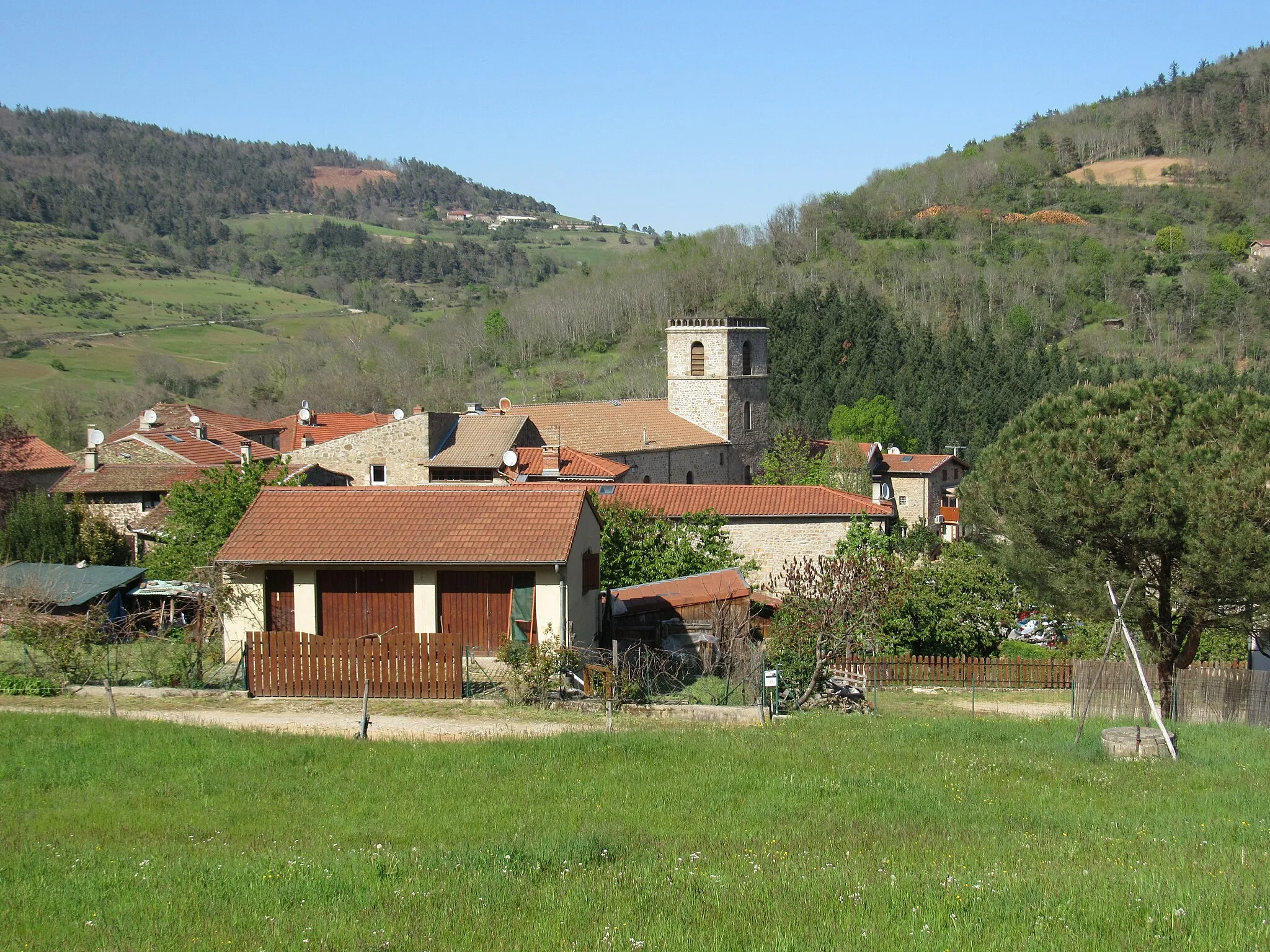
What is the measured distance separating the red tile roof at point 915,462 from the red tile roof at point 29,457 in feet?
109

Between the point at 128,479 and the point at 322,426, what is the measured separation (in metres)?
18.4

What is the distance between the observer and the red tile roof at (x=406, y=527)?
1762 centimetres

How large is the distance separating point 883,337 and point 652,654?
59.4m

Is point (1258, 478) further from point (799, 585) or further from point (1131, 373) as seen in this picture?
point (1131, 373)

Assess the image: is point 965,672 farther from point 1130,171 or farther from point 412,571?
point 1130,171

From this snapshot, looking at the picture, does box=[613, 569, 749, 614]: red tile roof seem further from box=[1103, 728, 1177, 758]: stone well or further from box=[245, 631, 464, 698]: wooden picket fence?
box=[1103, 728, 1177, 758]: stone well

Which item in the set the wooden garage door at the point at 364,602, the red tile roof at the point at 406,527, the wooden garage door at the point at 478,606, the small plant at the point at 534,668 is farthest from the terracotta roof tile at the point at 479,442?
the small plant at the point at 534,668

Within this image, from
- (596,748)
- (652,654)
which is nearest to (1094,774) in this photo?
(596,748)

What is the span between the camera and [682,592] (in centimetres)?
2406

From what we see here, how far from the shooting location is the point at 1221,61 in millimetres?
178250

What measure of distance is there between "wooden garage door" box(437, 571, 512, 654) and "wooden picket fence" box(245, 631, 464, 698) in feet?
5.41

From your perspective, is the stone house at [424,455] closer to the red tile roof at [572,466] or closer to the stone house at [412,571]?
the red tile roof at [572,466]

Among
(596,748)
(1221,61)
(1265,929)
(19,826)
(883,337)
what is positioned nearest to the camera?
(1265,929)

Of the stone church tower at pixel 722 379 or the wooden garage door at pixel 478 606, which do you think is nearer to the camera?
the wooden garage door at pixel 478 606
